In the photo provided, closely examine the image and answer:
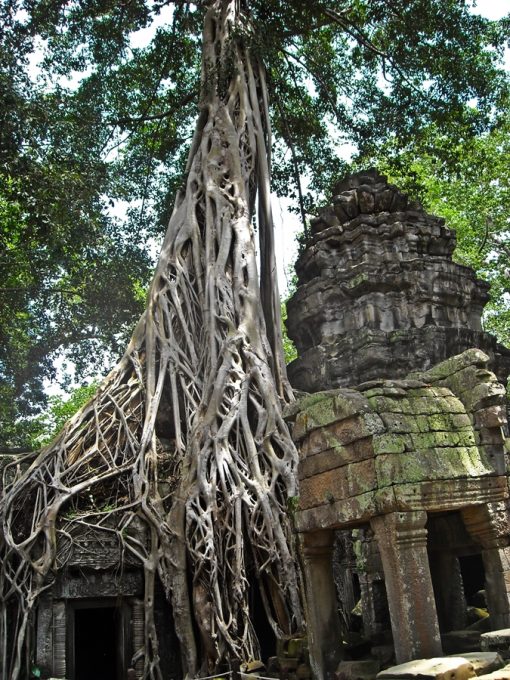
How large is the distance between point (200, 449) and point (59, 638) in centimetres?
231

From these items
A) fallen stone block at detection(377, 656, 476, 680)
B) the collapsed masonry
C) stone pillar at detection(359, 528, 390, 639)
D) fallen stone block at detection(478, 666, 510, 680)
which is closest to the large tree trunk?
stone pillar at detection(359, 528, 390, 639)

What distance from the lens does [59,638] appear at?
701cm

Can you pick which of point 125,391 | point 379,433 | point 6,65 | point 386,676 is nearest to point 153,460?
point 125,391

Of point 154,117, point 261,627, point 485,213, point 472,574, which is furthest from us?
point 485,213

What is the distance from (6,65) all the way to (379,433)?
7286 millimetres

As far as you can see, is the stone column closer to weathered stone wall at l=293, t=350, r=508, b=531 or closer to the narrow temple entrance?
the narrow temple entrance

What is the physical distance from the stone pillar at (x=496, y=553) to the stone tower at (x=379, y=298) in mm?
4867

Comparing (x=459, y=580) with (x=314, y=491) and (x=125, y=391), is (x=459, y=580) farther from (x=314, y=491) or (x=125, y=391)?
(x=125, y=391)

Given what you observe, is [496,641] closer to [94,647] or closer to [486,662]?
[486,662]

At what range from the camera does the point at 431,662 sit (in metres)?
3.56

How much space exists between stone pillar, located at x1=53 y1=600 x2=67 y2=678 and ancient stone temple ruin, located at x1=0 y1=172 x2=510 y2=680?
1 cm

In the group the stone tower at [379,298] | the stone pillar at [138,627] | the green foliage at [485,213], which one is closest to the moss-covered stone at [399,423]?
the stone pillar at [138,627]

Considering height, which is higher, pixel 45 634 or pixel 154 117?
pixel 154 117

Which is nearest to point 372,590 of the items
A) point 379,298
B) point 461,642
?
point 461,642
